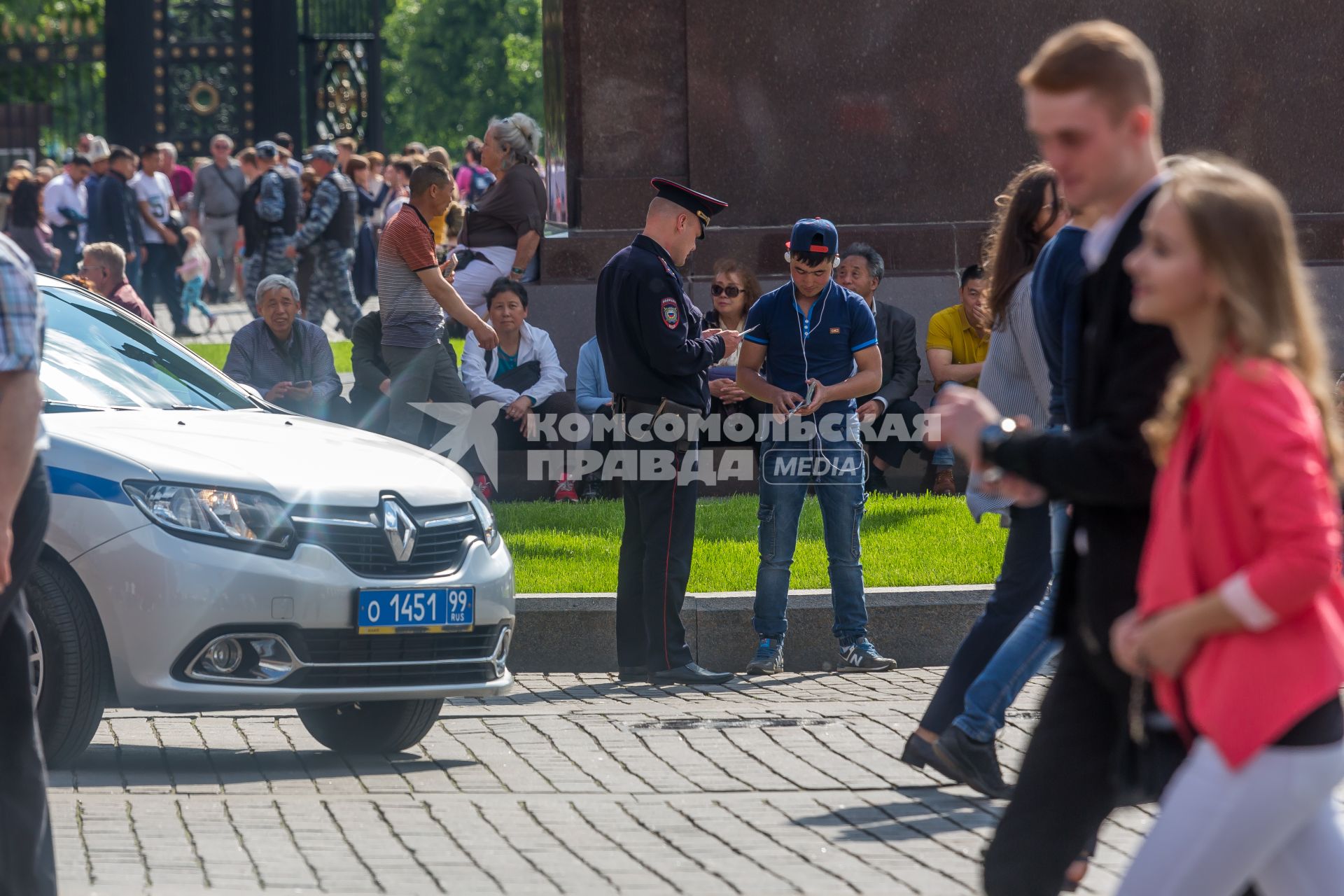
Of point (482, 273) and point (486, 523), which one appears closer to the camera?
point (486, 523)

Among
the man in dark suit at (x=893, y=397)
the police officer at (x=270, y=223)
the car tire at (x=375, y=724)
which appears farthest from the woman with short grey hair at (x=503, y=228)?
the car tire at (x=375, y=724)

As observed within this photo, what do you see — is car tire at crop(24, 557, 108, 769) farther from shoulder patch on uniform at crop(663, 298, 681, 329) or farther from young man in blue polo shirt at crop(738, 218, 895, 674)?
young man in blue polo shirt at crop(738, 218, 895, 674)

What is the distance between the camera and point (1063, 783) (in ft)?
12.5

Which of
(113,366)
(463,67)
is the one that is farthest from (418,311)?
(463,67)

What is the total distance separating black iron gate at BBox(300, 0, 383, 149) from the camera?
102 feet

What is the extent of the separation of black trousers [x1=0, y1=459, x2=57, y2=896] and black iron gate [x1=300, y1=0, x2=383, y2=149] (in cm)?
2713

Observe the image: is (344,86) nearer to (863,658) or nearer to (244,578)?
(863,658)

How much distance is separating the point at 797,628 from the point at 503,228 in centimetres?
550

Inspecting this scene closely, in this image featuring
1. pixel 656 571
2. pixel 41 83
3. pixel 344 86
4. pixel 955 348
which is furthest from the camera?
pixel 41 83

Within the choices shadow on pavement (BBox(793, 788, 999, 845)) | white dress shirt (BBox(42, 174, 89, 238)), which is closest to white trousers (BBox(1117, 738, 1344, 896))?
shadow on pavement (BBox(793, 788, 999, 845))

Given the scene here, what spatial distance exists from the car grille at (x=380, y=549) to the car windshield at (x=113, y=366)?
38.6 inches

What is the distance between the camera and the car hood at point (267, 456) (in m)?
6.55

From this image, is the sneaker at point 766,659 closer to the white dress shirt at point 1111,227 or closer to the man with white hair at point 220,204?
the white dress shirt at point 1111,227

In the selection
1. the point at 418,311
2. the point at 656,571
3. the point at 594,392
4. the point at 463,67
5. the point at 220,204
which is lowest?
the point at 656,571
